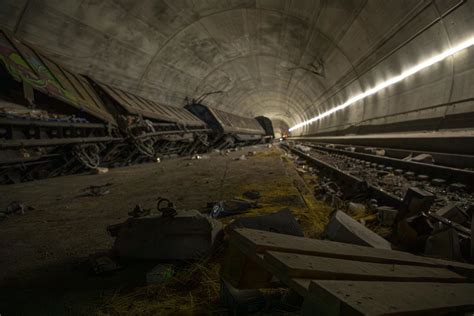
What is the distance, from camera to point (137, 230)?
193cm

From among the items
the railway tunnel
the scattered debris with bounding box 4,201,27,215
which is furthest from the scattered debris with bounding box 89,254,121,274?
the scattered debris with bounding box 4,201,27,215

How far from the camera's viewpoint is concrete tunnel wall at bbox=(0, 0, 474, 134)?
253 inches

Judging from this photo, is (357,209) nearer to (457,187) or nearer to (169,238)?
(457,187)

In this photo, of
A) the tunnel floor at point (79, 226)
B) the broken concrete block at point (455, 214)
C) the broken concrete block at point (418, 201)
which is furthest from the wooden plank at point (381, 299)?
the broken concrete block at point (455, 214)

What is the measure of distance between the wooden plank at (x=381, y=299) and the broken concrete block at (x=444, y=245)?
0.81 metres

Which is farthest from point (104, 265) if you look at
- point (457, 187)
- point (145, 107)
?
point (145, 107)

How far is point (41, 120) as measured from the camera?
5605 millimetres

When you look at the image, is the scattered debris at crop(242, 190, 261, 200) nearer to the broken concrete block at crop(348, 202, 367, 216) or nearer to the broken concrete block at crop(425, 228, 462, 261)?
the broken concrete block at crop(348, 202, 367, 216)

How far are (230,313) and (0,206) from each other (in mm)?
4336

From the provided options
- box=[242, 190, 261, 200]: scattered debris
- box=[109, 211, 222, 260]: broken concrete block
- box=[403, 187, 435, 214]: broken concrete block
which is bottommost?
box=[242, 190, 261, 200]: scattered debris

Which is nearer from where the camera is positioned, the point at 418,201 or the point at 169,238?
the point at 169,238

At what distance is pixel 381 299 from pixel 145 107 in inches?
435

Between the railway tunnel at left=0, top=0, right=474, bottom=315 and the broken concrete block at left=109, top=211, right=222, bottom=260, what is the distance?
16 mm

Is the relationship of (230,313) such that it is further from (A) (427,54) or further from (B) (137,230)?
(A) (427,54)
